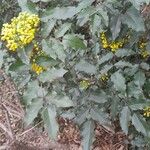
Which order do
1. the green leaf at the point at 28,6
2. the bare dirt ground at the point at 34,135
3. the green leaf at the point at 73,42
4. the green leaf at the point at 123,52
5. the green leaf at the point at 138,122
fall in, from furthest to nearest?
→ the bare dirt ground at the point at 34,135, the green leaf at the point at 123,52, the green leaf at the point at 138,122, the green leaf at the point at 28,6, the green leaf at the point at 73,42

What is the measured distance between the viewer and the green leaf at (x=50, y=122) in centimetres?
172

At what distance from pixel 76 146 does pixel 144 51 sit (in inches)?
44.0

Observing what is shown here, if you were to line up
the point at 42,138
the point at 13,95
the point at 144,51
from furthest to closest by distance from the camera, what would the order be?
the point at 13,95
the point at 42,138
the point at 144,51

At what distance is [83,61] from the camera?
2.21m

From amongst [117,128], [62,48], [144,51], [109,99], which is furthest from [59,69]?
[117,128]

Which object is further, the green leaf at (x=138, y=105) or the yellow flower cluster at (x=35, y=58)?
the green leaf at (x=138, y=105)

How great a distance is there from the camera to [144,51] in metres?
2.65

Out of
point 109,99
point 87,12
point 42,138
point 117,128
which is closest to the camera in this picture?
point 87,12

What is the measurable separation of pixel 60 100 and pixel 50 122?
0.39 ft

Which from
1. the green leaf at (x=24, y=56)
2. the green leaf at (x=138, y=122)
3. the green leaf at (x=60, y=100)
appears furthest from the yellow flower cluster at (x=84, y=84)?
the green leaf at (x=24, y=56)

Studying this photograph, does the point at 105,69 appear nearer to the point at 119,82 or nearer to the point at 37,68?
the point at 119,82

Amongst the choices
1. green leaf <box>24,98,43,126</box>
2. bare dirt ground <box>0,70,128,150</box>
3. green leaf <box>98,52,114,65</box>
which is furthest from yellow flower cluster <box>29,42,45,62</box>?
bare dirt ground <box>0,70,128,150</box>

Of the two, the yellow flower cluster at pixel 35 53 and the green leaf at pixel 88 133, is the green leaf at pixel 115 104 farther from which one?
the yellow flower cluster at pixel 35 53

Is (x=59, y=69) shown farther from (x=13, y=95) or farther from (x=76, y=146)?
(x=13, y=95)
